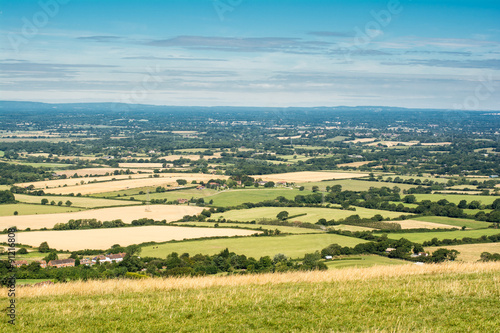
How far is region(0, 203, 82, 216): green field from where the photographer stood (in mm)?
45688

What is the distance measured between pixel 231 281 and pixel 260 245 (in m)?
20.4

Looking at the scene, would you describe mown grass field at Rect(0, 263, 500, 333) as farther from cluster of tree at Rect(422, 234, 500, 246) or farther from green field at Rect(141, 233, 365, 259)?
cluster of tree at Rect(422, 234, 500, 246)

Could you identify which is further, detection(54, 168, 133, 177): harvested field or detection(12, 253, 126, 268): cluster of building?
detection(54, 168, 133, 177): harvested field

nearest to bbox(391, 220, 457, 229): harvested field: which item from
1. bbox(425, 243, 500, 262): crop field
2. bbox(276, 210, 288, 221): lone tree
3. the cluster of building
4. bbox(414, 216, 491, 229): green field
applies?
Answer: bbox(414, 216, 491, 229): green field

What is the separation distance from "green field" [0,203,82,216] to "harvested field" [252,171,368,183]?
31.5 m

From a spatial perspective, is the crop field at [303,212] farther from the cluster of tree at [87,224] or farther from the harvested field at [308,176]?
the harvested field at [308,176]

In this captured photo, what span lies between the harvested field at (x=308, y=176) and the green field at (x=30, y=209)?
31507 mm

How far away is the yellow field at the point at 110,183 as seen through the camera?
60.1m

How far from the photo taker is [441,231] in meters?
37.7

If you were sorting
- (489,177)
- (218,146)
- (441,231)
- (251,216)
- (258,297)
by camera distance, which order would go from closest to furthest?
(258,297) → (441,231) → (251,216) → (489,177) → (218,146)

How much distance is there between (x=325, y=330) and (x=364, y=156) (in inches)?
3919

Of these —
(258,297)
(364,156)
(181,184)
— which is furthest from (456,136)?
(258,297)

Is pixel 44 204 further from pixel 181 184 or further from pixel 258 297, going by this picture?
pixel 258 297

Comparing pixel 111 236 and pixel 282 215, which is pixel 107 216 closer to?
pixel 111 236
